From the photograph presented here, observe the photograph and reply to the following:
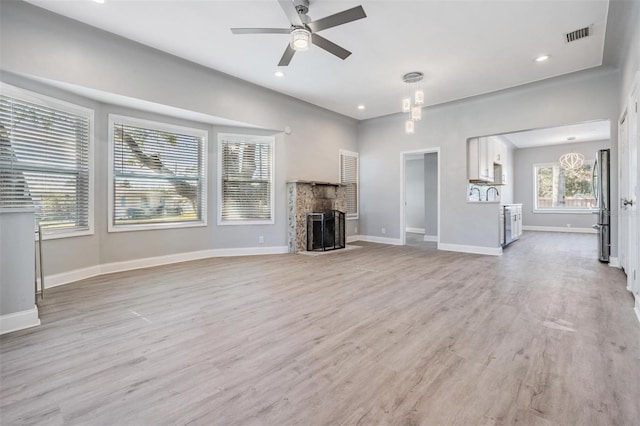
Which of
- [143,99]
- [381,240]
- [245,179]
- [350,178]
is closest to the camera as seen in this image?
[143,99]

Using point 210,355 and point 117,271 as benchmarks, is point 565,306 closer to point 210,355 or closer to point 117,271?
point 210,355

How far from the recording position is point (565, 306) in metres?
2.97

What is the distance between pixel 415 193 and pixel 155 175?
814 cm

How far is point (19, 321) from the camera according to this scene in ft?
8.07

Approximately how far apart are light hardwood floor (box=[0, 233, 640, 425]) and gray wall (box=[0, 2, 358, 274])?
1026 millimetres

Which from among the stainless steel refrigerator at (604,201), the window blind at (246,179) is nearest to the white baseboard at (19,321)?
the window blind at (246,179)

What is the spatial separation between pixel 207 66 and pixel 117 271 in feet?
11.3

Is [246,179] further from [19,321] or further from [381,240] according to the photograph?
A: [19,321]

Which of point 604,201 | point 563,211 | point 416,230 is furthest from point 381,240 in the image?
point 563,211

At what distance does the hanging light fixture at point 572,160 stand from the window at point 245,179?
9.03 m

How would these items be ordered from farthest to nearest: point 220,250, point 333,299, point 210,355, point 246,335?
point 220,250, point 333,299, point 246,335, point 210,355

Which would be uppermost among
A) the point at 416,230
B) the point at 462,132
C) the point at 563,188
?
the point at 462,132

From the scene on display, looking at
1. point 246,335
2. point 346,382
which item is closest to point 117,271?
point 246,335

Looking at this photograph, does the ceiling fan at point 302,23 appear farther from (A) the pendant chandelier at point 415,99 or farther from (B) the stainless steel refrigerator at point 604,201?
(B) the stainless steel refrigerator at point 604,201
